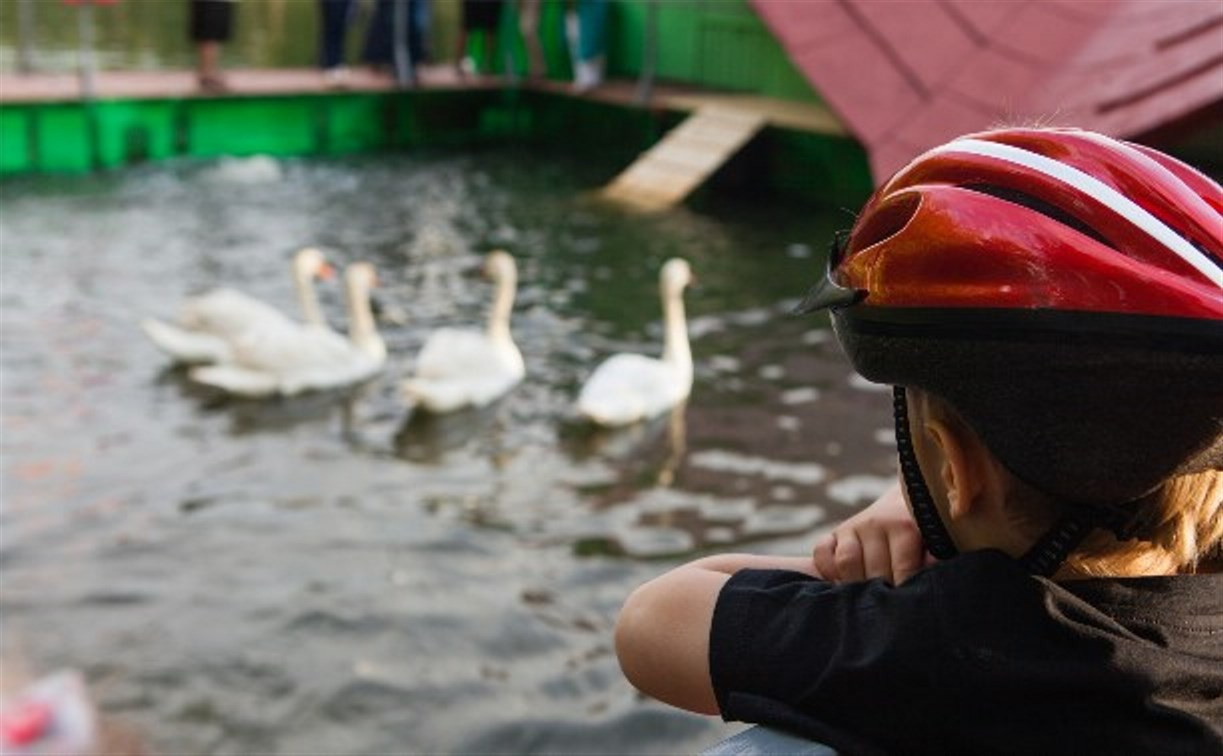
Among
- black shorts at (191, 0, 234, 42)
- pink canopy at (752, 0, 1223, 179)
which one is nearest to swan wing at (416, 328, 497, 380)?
pink canopy at (752, 0, 1223, 179)

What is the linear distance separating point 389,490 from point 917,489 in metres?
6.37

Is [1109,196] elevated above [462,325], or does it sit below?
above

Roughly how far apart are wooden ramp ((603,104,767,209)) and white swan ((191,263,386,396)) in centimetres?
647

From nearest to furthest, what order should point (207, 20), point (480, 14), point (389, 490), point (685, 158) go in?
point (389, 490) → point (685, 158) → point (207, 20) → point (480, 14)

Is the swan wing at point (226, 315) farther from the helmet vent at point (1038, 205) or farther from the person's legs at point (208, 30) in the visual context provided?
the helmet vent at point (1038, 205)

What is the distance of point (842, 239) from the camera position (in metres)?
1.53

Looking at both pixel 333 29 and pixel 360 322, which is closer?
pixel 360 322

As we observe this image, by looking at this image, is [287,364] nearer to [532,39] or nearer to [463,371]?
[463,371]

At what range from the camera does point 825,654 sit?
56.1 inches

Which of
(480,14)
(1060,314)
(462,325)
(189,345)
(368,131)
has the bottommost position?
(368,131)

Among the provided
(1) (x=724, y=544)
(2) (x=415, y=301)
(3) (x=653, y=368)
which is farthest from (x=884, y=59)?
(1) (x=724, y=544)

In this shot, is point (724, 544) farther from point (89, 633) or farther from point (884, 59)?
point (884, 59)

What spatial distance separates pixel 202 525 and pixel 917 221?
6147 mm

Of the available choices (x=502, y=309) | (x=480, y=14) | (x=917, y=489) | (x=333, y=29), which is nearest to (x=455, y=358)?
(x=502, y=309)
